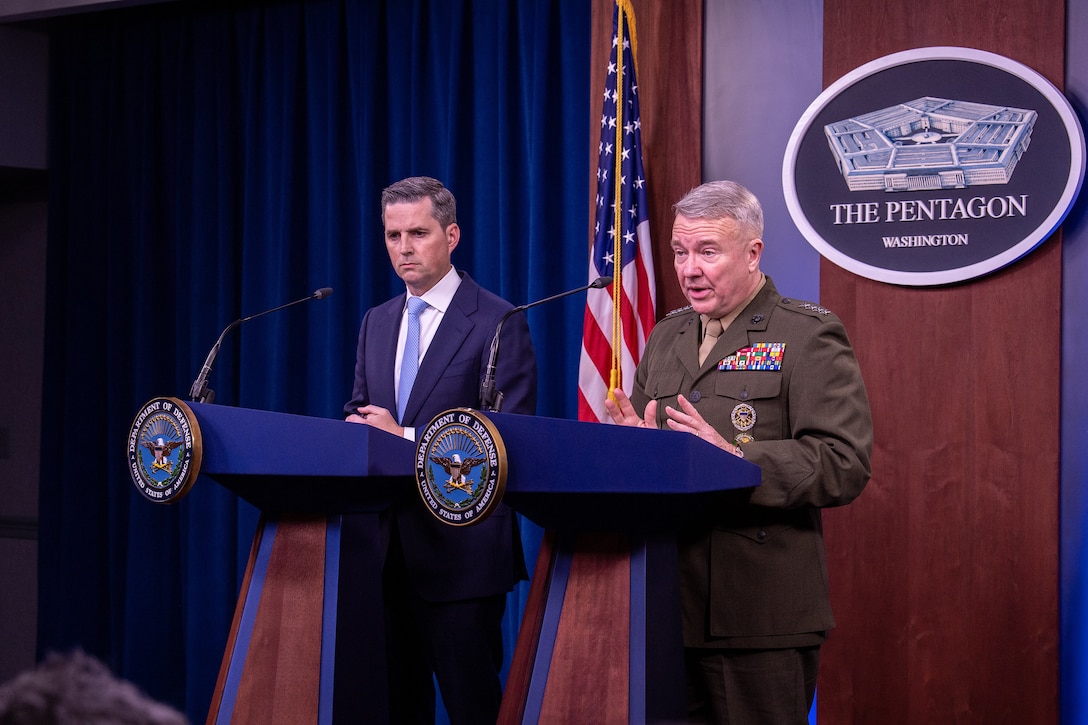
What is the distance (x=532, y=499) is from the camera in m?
1.78

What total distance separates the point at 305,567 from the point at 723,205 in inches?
43.0

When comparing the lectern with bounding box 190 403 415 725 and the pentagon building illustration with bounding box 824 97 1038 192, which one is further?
the pentagon building illustration with bounding box 824 97 1038 192

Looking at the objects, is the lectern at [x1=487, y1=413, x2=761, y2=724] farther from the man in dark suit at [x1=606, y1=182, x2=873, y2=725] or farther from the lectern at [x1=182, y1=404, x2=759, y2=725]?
the man in dark suit at [x1=606, y1=182, x2=873, y2=725]

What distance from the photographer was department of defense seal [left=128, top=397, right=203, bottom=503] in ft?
6.49

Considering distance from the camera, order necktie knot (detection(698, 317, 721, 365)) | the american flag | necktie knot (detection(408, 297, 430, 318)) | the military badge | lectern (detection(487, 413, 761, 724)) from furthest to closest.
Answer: the american flag
necktie knot (detection(408, 297, 430, 318))
necktie knot (detection(698, 317, 721, 365))
the military badge
lectern (detection(487, 413, 761, 724))

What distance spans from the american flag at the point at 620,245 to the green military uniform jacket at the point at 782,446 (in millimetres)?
1252

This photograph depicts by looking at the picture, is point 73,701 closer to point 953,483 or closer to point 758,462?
point 758,462

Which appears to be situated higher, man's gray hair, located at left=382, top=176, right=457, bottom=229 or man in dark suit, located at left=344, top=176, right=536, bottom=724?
man's gray hair, located at left=382, top=176, right=457, bottom=229

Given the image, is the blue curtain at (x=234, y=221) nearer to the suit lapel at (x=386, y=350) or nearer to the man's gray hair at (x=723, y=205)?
the suit lapel at (x=386, y=350)

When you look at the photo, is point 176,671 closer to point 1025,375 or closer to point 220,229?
point 220,229

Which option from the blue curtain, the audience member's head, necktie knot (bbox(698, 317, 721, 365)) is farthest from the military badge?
the blue curtain

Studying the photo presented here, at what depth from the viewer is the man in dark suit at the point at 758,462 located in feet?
6.42

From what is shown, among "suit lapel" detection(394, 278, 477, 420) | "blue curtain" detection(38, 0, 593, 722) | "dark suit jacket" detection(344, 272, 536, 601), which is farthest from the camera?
"blue curtain" detection(38, 0, 593, 722)

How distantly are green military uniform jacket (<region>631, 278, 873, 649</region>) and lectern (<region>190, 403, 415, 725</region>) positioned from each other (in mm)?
615
